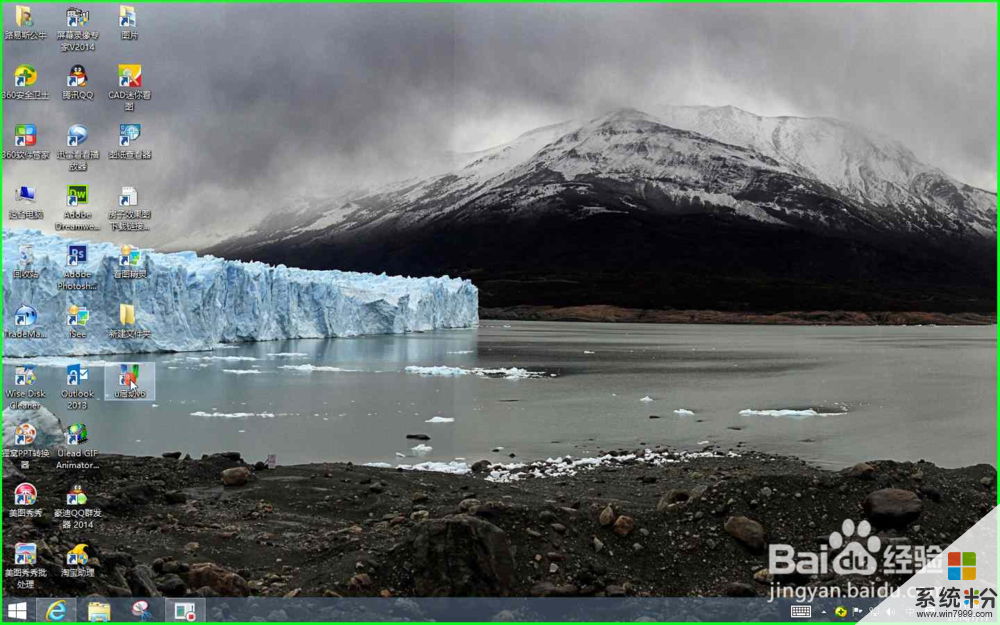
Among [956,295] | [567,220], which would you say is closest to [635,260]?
[567,220]

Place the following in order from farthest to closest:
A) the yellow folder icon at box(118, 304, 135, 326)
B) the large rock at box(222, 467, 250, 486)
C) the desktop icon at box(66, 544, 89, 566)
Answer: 1. the large rock at box(222, 467, 250, 486)
2. the yellow folder icon at box(118, 304, 135, 326)
3. the desktop icon at box(66, 544, 89, 566)

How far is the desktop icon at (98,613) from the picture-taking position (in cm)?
354

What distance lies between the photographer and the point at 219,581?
169 inches

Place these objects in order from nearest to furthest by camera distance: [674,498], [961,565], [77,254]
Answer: [961,565]
[77,254]
[674,498]

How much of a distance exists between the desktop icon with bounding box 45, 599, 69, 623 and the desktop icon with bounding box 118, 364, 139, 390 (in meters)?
1.47

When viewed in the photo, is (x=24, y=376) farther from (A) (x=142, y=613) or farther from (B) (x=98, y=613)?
(A) (x=142, y=613)

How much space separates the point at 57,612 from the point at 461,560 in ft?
6.44

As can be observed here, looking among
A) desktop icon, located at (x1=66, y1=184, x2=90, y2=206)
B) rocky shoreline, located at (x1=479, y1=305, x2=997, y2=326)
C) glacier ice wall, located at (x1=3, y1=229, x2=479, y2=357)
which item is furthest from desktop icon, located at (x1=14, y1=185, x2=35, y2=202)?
rocky shoreline, located at (x1=479, y1=305, x2=997, y2=326)

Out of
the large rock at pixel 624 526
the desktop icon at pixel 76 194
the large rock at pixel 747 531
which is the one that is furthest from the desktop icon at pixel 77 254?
the large rock at pixel 747 531

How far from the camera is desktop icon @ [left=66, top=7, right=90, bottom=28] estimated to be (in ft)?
15.2

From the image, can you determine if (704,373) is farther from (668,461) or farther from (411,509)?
(411,509)

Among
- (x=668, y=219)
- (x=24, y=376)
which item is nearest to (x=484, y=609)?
(x=24, y=376)

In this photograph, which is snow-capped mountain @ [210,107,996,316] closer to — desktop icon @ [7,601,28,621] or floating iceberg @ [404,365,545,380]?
floating iceberg @ [404,365,545,380]

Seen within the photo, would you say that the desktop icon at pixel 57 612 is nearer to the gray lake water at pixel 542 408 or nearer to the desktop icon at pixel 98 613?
the desktop icon at pixel 98 613
